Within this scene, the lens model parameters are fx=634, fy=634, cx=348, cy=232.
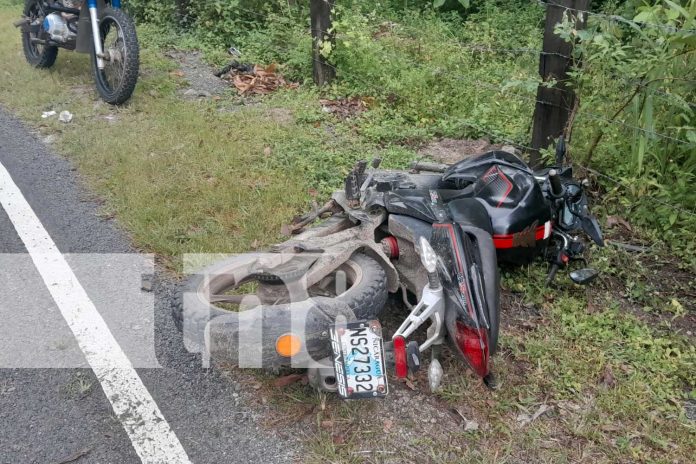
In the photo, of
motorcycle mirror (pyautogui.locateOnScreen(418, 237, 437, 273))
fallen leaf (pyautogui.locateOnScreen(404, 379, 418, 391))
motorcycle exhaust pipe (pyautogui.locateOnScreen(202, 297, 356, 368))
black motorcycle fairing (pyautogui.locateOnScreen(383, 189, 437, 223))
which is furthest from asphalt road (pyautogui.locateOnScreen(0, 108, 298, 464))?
black motorcycle fairing (pyautogui.locateOnScreen(383, 189, 437, 223))

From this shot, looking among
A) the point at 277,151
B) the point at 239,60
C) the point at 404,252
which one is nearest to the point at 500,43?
the point at 239,60

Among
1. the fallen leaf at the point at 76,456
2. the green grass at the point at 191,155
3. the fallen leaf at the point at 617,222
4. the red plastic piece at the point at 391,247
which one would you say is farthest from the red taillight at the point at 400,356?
the fallen leaf at the point at 617,222

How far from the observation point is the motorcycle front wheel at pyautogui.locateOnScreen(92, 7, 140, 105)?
20.6 ft

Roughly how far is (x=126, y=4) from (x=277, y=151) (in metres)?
5.59

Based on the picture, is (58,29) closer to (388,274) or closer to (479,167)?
(479,167)

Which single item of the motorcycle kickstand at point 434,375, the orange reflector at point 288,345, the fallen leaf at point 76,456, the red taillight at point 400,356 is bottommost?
the fallen leaf at point 76,456

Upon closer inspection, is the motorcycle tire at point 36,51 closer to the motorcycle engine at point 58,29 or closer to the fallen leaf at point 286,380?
the motorcycle engine at point 58,29

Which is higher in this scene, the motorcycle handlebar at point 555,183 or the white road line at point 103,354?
the motorcycle handlebar at point 555,183

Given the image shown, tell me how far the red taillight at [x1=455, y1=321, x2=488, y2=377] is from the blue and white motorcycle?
4854 millimetres

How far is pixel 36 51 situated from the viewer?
7.79 meters

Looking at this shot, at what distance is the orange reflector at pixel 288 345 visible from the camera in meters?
2.59

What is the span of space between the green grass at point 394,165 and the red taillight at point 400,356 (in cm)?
32

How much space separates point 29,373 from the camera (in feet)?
9.86

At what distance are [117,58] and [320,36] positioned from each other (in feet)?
6.89
